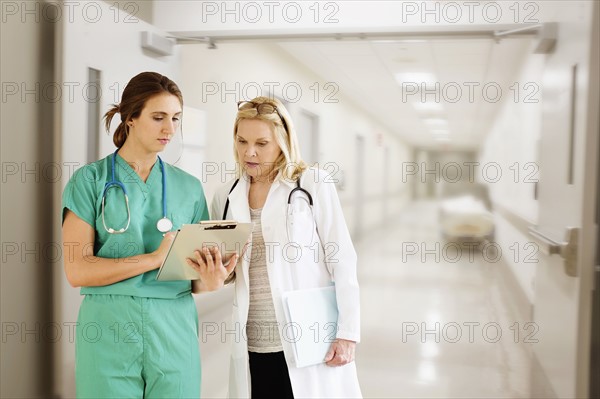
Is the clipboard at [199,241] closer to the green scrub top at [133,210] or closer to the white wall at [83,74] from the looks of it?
the green scrub top at [133,210]

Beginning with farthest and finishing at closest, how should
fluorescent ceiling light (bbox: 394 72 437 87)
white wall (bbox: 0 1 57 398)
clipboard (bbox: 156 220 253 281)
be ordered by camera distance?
fluorescent ceiling light (bbox: 394 72 437 87) → white wall (bbox: 0 1 57 398) → clipboard (bbox: 156 220 253 281)

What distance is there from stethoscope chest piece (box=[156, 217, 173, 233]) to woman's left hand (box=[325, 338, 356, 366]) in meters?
0.54

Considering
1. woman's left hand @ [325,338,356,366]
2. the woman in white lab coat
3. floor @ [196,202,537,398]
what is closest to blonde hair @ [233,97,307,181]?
the woman in white lab coat

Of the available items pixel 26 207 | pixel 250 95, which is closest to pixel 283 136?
pixel 250 95

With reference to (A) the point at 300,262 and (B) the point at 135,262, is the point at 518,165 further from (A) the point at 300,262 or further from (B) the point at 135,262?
(B) the point at 135,262

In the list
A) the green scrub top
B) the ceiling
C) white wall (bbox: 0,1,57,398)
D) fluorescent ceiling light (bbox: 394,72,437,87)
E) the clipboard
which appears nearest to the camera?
the clipboard

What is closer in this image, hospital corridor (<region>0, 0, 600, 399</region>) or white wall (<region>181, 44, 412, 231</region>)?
hospital corridor (<region>0, 0, 600, 399</region>)

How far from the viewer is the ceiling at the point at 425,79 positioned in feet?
7.59

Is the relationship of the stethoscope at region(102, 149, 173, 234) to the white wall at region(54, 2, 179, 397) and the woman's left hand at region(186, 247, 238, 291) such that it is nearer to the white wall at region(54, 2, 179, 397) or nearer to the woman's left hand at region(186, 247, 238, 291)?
the woman's left hand at region(186, 247, 238, 291)

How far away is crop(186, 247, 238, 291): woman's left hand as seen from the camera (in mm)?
1434

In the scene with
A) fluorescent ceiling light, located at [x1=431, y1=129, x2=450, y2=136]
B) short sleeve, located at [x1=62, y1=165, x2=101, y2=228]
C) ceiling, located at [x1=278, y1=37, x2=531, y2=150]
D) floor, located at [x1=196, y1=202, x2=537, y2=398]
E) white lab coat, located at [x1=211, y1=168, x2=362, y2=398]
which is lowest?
floor, located at [x1=196, y1=202, x2=537, y2=398]

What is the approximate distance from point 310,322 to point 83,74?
4.12 ft

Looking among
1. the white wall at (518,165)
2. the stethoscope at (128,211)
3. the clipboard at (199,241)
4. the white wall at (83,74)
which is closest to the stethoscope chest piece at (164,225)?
the stethoscope at (128,211)

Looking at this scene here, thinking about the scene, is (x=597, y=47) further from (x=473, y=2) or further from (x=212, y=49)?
(x=212, y=49)
